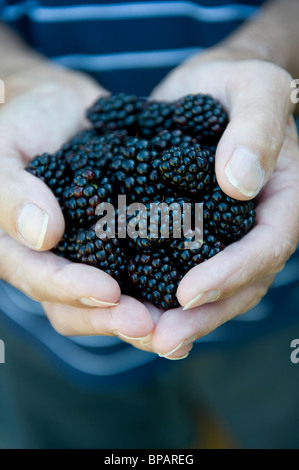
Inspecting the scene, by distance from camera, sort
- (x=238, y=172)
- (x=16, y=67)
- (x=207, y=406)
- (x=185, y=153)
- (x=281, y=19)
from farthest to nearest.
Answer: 1. (x=207, y=406)
2. (x=281, y=19)
3. (x=16, y=67)
4. (x=185, y=153)
5. (x=238, y=172)

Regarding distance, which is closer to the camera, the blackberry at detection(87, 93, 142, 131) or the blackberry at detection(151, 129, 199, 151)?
the blackberry at detection(151, 129, 199, 151)

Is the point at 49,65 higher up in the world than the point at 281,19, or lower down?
lower down

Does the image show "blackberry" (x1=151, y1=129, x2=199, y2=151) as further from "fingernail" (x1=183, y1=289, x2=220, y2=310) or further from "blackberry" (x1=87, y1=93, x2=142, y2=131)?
"fingernail" (x1=183, y1=289, x2=220, y2=310)

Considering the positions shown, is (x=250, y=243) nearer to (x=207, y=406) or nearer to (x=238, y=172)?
(x=238, y=172)

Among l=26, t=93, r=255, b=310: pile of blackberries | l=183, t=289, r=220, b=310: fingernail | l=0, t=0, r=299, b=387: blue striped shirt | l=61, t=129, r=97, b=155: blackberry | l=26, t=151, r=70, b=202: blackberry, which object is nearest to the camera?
l=183, t=289, r=220, b=310: fingernail

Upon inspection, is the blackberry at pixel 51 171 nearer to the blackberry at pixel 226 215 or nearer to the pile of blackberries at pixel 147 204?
the pile of blackberries at pixel 147 204

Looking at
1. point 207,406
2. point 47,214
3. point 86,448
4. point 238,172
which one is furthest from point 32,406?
point 238,172

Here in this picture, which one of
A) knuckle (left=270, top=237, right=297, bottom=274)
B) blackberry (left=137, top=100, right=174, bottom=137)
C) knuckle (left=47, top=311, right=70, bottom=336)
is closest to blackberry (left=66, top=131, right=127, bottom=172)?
blackberry (left=137, top=100, right=174, bottom=137)

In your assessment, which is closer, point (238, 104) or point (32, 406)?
point (238, 104)
